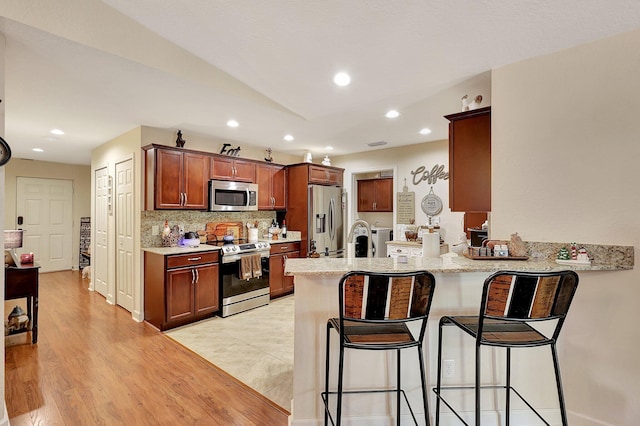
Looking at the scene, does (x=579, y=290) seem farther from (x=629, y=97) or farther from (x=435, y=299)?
(x=629, y=97)

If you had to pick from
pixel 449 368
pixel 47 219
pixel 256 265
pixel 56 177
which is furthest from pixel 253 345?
pixel 56 177

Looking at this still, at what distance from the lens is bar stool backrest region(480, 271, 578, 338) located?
1494mm

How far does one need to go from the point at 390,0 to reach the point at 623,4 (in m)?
1.23

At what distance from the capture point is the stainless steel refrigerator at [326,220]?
5.17 m

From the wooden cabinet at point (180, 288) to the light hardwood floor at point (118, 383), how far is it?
257mm

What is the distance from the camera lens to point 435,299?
1960 millimetres

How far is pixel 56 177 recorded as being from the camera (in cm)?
686

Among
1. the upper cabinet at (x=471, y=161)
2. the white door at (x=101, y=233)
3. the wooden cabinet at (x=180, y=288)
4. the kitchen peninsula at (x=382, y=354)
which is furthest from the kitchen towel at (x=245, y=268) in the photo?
the upper cabinet at (x=471, y=161)

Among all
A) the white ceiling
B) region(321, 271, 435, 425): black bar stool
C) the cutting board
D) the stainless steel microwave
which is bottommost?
region(321, 271, 435, 425): black bar stool

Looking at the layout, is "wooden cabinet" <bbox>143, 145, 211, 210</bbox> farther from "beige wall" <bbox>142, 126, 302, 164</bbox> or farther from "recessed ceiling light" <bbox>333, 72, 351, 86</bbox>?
"recessed ceiling light" <bbox>333, 72, 351, 86</bbox>

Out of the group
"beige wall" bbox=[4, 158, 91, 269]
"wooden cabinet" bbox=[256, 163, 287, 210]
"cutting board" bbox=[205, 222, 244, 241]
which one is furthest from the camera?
"beige wall" bbox=[4, 158, 91, 269]

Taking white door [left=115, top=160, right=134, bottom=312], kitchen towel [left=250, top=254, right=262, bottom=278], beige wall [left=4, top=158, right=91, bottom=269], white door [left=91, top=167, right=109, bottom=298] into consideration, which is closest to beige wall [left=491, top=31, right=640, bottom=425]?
kitchen towel [left=250, top=254, right=262, bottom=278]

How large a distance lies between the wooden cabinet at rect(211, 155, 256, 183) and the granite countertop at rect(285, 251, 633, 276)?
2790 mm

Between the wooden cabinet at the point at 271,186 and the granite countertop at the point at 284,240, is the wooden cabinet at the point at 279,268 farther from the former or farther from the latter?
the wooden cabinet at the point at 271,186
